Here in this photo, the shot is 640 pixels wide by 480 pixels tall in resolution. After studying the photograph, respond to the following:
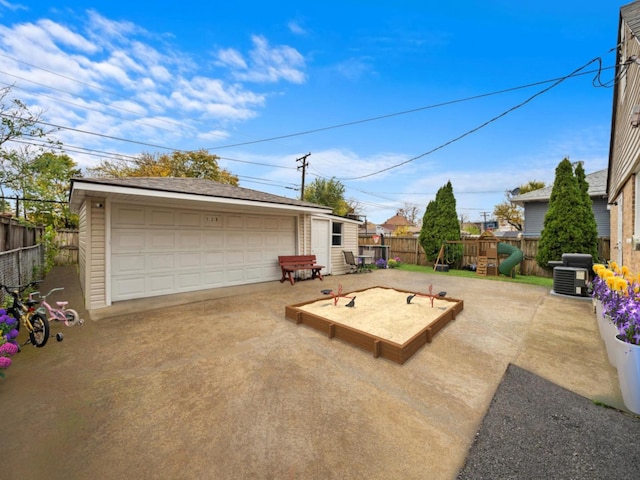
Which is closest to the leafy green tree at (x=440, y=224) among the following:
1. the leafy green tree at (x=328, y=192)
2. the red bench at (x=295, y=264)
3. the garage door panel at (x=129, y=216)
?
→ the red bench at (x=295, y=264)

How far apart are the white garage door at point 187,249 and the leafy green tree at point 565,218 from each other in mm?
9349

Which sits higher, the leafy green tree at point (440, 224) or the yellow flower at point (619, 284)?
the leafy green tree at point (440, 224)

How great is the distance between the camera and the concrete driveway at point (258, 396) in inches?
62.9

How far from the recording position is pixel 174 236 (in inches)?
249

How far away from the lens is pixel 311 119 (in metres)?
11.3


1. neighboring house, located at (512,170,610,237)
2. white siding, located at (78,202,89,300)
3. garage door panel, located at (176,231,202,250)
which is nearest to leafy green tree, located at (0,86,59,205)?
white siding, located at (78,202,89,300)

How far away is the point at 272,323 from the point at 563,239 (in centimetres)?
1018

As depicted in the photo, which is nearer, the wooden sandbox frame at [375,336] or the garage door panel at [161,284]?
the wooden sandbox frame at [375,336]

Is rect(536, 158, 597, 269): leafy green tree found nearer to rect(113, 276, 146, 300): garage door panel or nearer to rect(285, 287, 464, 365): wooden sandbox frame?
rect(285, 287, 464, 365): wooden sandbox frame

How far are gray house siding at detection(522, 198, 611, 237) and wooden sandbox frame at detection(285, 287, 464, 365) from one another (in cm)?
1191

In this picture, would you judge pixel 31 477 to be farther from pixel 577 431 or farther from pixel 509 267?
pixel 509 267

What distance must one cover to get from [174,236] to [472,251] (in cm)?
1221

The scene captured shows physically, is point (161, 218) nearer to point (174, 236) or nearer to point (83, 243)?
point (174, 236)

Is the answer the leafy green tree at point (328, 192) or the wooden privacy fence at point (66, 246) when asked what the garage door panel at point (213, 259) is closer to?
the wooden privacy fence at point (66, 246)
